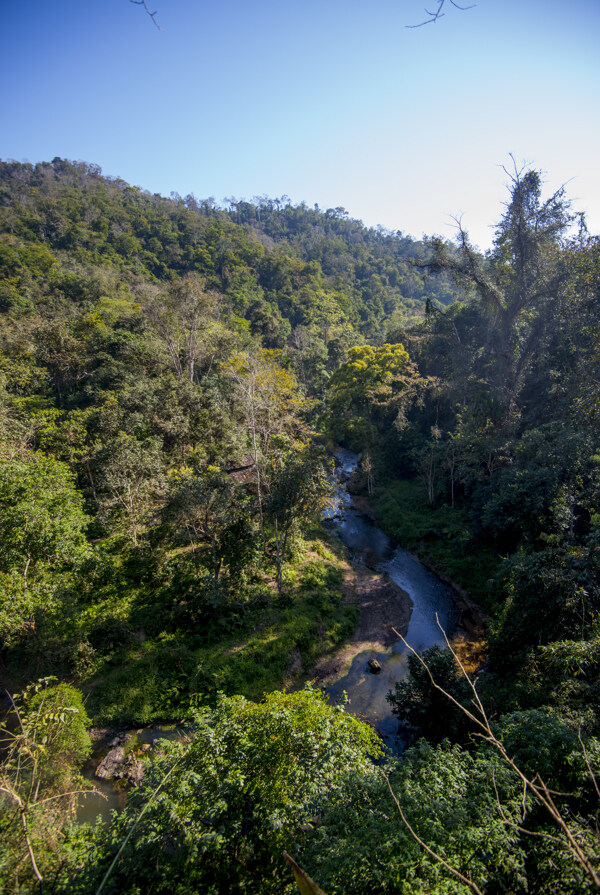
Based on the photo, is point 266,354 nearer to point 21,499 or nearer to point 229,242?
point 21,499

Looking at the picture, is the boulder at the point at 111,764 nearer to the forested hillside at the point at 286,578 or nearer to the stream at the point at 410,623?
the forested hillside at the point at 286,578

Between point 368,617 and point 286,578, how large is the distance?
440 cm

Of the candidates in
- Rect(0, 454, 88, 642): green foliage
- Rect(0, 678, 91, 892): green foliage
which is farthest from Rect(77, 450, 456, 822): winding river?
Rect(0, 454, 88, 642): green foliage

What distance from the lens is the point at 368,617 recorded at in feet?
60.6

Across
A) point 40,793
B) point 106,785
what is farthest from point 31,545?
point 106,785

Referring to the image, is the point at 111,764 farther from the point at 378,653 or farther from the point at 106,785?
the point at 378,653

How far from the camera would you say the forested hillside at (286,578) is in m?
5.75

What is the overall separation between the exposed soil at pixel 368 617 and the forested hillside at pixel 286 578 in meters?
0.93

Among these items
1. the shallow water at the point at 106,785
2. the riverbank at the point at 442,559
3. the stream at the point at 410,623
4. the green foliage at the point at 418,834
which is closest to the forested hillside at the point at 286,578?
the green foliage at the point at 418,834

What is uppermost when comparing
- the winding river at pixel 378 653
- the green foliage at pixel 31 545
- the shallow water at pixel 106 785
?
the green foliage at pixel 31 545

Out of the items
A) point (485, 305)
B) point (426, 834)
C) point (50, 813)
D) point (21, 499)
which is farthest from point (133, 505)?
point (485, 305)

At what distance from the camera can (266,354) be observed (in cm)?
3953

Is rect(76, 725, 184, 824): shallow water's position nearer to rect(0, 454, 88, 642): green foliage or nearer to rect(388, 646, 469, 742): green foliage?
rect(0, 454, 88, 642): green foliage

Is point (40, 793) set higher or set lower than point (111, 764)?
higher
